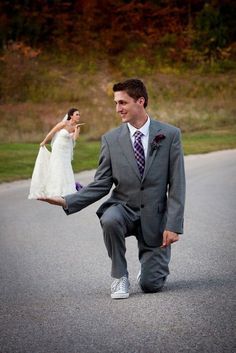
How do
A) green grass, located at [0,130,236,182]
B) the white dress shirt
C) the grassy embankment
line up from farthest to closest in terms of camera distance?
the grassy embankment
green grass, located at [0,130,236,182]
the white dress shirt

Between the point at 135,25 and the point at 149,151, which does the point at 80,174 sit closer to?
the point at 149,151

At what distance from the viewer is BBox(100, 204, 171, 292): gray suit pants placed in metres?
6.66

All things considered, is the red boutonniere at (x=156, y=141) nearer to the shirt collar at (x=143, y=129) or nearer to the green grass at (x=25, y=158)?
the shirt collar at (x=143, y=129)

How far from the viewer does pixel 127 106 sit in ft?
21.7

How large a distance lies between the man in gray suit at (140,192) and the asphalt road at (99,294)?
10.5 inches

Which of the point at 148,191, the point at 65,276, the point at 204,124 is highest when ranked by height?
the point at 148,191

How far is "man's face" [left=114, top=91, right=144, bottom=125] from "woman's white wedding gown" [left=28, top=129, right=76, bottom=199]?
29.8 feet

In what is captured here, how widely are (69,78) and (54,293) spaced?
40821mm

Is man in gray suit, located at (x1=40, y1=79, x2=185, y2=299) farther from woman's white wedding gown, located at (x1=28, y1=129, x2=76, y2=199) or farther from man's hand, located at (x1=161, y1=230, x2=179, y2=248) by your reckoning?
woman's white wedding gown, located at (x1=28, y1=129, x2=76, y2=199)

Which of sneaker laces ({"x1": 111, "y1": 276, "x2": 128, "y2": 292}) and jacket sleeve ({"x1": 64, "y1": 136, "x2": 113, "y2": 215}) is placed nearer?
sneaker laces ({"x1": 111, "y1": 276, "x2": 128, "y2": 292})

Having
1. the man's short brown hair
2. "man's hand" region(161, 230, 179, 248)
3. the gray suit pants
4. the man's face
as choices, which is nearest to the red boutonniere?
the man's face

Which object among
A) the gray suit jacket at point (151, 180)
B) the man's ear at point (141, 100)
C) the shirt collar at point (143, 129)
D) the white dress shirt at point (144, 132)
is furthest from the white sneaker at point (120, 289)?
the man's ear at point (141, 100)

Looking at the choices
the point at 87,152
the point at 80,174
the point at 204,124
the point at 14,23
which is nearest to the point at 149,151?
the point at 80,174

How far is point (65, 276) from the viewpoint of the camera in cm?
775
